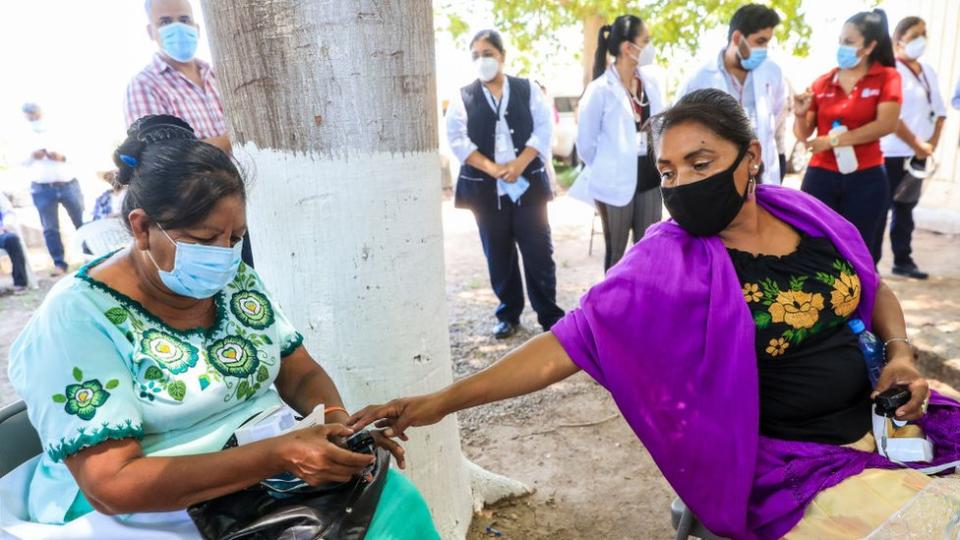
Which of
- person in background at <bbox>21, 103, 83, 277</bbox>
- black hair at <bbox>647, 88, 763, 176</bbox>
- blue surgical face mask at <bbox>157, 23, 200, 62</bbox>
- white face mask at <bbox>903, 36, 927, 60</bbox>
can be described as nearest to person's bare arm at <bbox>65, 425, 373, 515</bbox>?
black hair at <bbox>647, 88, 763, 176</bbox>

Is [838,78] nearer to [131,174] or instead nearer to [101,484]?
[131,174]

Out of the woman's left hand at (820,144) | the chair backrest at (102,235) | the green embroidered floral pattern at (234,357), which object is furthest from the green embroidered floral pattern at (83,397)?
the woman's left hand at (820,144)

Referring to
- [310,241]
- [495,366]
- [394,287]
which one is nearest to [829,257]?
[495,366]

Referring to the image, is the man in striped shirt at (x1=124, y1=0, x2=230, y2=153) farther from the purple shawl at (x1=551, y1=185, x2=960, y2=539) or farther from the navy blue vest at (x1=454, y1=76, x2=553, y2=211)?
the purple shawl at (x1=551, y1=185, x2=960, y2=539)

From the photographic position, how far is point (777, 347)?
1.84 metres

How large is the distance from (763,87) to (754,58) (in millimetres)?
200

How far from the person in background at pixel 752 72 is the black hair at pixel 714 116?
97.8 inches

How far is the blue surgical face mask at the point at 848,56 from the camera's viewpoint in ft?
14.0

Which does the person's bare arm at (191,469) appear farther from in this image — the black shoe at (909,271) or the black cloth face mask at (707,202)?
the black shoe at (909,271)

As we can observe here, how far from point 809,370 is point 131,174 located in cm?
185

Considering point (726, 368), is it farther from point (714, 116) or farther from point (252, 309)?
point (252, 309)

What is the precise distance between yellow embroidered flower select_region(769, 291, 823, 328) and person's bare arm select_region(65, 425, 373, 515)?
3.78ft

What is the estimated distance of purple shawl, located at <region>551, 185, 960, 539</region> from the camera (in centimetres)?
177

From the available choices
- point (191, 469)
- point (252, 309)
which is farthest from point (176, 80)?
point (191, 469)
